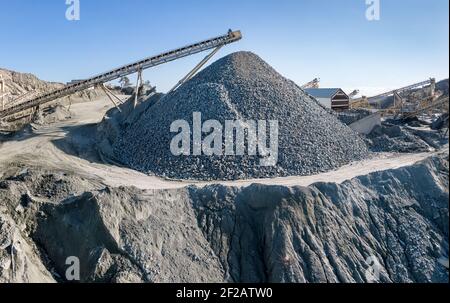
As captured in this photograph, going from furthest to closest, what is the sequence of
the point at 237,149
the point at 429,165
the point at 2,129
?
the point at 2,129, the point at 237,149, the point at 429,165

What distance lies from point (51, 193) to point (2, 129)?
11463mm

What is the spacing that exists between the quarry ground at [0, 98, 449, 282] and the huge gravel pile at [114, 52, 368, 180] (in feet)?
10.3

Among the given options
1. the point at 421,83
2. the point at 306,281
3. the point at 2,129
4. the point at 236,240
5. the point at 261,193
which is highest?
the point at 421,83

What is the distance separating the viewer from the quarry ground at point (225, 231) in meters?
13.7

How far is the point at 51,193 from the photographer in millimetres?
16469

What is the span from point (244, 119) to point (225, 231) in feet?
27.8

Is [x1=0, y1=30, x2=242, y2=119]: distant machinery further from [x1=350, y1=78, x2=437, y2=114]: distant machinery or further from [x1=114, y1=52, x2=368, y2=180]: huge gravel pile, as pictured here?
[x1=350, y1=78, x2=437, y2=114]: distant machinery

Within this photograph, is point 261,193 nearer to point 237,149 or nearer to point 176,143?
point 237,149

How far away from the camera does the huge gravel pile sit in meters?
20.5

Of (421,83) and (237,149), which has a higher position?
(421,83)

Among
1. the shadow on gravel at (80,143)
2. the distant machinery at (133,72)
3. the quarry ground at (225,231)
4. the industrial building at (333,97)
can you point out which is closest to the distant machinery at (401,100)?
the industrial building at (333,97)

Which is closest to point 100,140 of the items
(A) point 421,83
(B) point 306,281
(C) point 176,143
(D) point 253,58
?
(C) point 176,143

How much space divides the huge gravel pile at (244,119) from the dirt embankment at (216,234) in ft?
13.4

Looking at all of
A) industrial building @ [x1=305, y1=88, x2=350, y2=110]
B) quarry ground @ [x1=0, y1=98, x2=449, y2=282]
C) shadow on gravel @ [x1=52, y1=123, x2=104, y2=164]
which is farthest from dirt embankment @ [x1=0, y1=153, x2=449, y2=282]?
industrial building @ [x1=305, y1=88, x2=350, y2=110]
